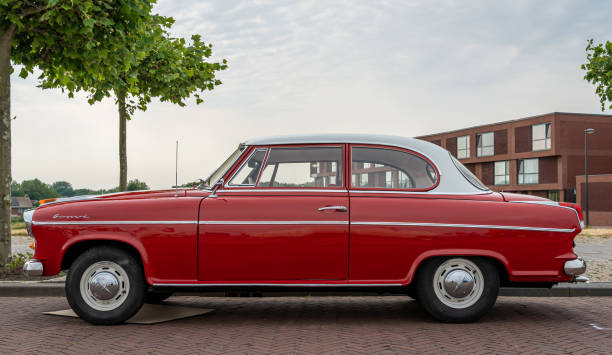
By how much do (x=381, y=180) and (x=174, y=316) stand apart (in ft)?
8.46

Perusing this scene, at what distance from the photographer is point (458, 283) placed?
5.64 meters

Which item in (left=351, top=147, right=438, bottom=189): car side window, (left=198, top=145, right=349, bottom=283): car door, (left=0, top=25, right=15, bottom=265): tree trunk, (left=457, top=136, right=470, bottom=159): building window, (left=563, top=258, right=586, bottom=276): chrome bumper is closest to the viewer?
(left=198, top=145, right=349, bottom=283): car door

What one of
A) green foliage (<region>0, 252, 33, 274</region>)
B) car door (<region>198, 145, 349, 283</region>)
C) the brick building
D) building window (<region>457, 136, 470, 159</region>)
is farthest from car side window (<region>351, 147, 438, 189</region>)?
building window (<region>457, 136, 470, 159</region>)

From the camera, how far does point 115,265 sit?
5648 mm

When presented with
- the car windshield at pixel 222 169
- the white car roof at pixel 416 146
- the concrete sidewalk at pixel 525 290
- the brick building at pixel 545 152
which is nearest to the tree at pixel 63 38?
the concrete sidewalk at pixel 525 290

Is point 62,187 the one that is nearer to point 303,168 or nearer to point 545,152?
point 545,152

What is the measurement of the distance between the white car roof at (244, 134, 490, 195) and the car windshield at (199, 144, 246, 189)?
128mm

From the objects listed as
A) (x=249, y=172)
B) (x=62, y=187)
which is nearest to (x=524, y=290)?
(x=249, y=172)

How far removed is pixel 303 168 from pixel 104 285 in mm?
2233

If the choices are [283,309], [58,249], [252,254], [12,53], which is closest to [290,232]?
[252,254]

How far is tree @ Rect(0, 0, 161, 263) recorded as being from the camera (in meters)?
8.71

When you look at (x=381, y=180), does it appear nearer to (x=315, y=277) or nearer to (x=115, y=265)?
(x=315, y=277)

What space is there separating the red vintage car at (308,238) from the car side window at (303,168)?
0.05 ft

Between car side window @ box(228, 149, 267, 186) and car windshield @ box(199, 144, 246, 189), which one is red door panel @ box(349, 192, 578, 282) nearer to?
car side window @ box(228, 149, 267, 186)
